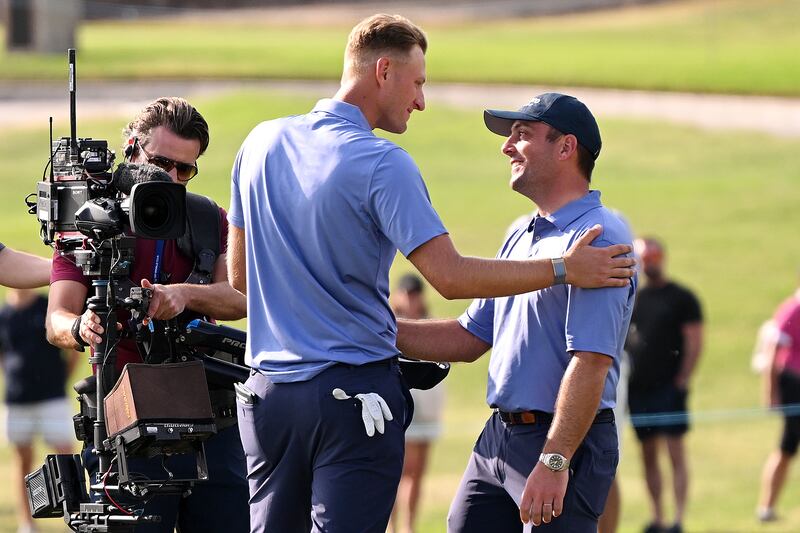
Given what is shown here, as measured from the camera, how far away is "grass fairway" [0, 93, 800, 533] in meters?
12.3

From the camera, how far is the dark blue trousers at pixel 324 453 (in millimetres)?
4008

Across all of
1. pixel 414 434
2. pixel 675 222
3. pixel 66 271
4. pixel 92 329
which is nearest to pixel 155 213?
pixel 92 329

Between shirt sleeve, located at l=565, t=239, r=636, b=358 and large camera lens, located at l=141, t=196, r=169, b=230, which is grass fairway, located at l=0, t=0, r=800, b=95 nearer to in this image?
shirt sleeve, located at l=565, t=239, r=636, b=358

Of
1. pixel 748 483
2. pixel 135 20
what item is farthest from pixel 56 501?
pixel 135 20

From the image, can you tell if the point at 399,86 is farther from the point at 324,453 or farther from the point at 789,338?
the point at 789,338

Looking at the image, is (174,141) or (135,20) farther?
(135,20)

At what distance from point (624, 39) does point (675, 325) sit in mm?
37970

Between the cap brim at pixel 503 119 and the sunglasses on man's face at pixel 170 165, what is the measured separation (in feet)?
3.17

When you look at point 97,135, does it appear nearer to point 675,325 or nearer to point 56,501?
point 675,325

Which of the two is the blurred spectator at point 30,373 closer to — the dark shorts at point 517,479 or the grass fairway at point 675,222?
the grass fairway at point 675,222

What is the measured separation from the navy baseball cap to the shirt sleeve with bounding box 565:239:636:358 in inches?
15.7

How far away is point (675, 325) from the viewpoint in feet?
34.1

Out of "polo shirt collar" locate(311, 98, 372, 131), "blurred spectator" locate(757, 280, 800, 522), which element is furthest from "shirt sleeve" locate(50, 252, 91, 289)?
"blurred spectator" locate(757, 280, 800, 522)

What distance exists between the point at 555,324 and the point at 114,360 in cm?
135
